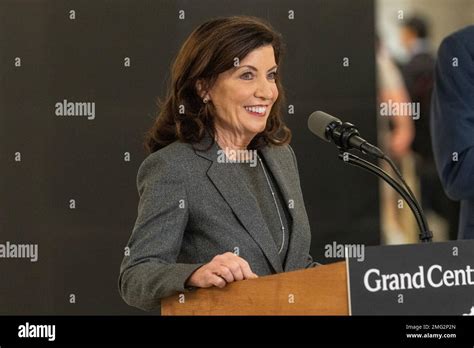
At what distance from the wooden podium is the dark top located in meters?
0.34

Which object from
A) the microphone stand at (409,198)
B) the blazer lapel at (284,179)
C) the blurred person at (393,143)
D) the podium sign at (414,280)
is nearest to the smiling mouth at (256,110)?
the blazer lapel at (284,179)

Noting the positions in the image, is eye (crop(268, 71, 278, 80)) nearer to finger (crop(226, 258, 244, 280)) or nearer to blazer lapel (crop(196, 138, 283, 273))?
blazer lapel (crop(196, 138, 283, 273))

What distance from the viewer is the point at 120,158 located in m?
3.49

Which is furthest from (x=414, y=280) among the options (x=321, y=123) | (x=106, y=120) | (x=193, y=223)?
(x=106, y=120)

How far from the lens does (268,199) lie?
→ 2.39 metres

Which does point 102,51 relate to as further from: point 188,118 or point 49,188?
point 188,118

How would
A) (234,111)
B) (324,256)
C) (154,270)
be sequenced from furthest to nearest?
1. (324,256)
2. (234,111)
3. (154,270)

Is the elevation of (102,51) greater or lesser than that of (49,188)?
greater

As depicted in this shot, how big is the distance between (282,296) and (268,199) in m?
0.48

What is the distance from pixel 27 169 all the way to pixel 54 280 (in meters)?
0.40

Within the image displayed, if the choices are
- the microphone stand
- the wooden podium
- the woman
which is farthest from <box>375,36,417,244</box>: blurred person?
the wooden podium

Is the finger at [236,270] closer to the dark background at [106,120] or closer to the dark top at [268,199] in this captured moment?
the dark top at [268,199]

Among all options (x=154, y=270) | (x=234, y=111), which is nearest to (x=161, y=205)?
(x=154, y=270)

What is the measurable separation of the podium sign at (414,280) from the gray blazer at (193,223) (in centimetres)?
43
